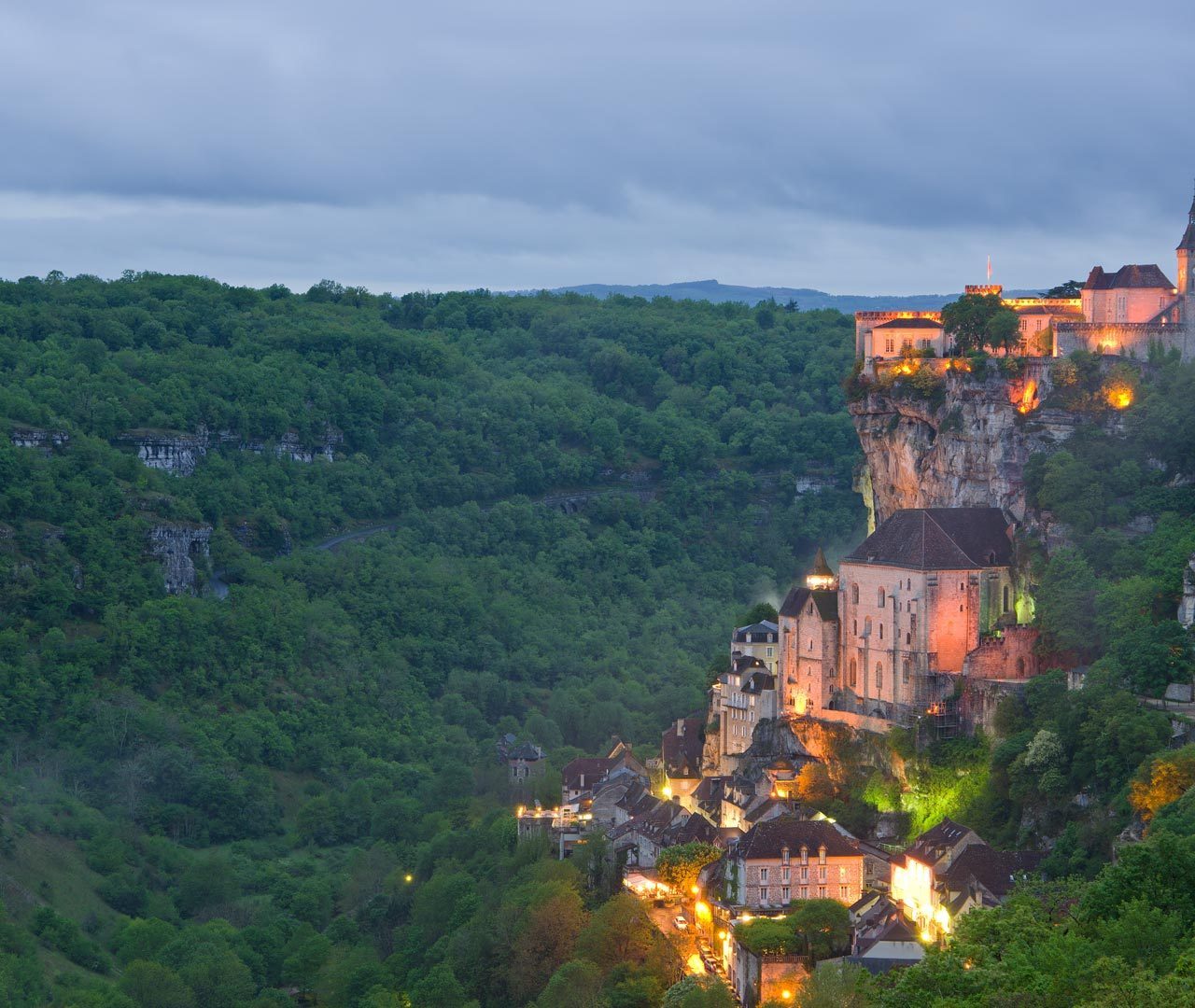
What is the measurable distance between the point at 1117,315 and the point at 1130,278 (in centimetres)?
159

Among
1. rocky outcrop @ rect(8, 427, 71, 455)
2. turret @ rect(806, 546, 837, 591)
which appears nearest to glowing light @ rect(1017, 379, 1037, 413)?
turret @ rect(806, 546, 837, 591)

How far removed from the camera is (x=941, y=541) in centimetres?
9038

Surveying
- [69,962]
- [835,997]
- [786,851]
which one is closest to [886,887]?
[786,851]

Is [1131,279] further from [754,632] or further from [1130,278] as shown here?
[754,632]

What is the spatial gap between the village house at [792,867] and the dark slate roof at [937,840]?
95.1 inches

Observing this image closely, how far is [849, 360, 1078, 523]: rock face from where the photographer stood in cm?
9556

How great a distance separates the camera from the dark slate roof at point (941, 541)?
295ft

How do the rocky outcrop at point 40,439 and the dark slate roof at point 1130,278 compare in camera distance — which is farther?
the rocky outcrop at point 40,439

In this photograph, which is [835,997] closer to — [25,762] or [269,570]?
[25,762]

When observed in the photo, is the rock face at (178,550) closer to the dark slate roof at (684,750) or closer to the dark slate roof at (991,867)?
the dark slate roof at (684,750)

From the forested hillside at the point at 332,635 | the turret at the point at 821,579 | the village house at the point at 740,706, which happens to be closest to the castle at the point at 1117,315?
the turret at the point at 821,579

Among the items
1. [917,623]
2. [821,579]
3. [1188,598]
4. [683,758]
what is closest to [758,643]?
[821,579]

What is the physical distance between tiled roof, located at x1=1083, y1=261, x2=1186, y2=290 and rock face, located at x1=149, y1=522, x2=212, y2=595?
64.9 meters

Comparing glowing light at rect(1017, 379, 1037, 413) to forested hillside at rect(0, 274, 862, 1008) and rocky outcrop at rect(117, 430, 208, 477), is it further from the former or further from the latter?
rocky outcrop at rect(117, 430, 208, 477)
